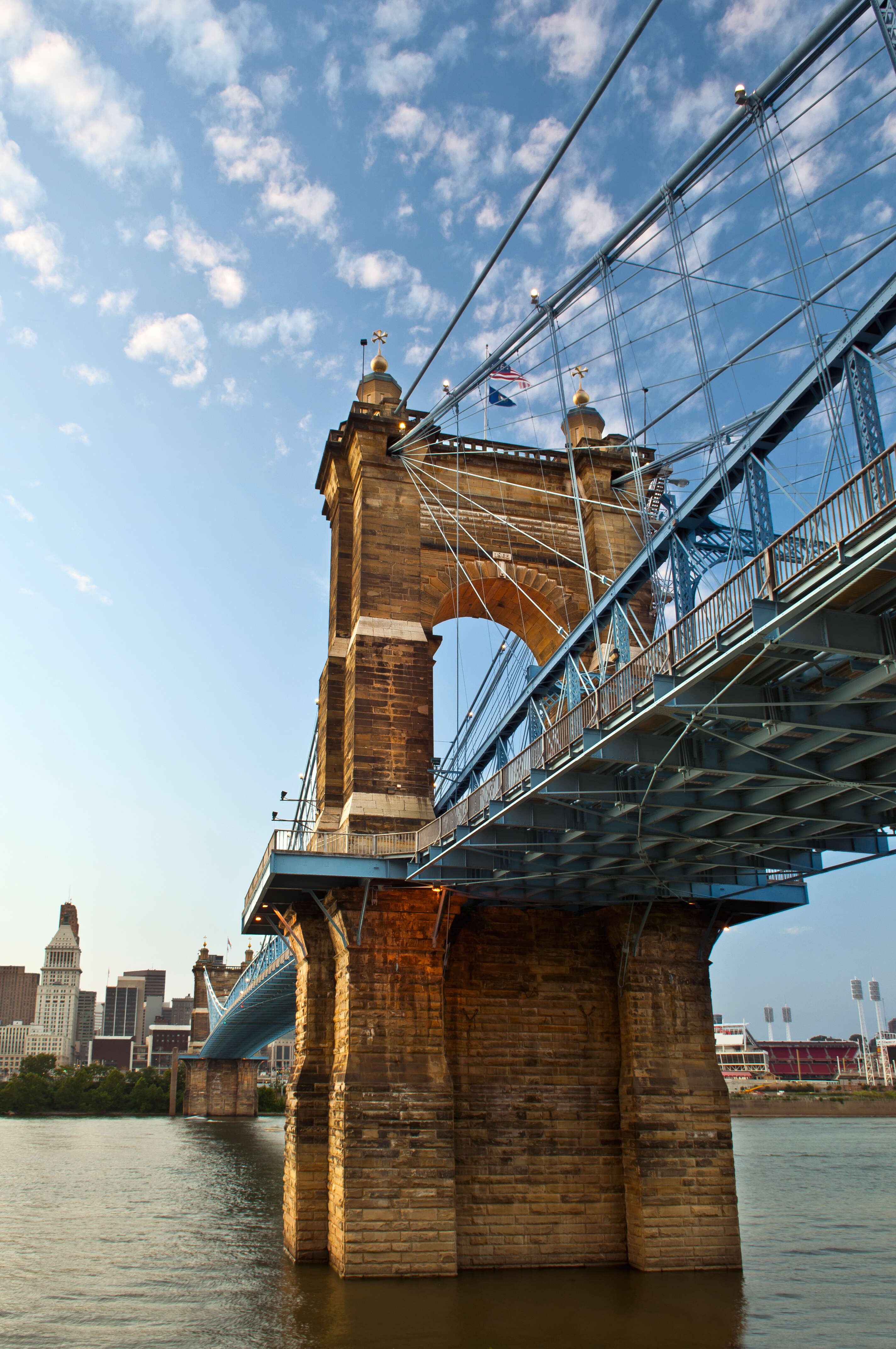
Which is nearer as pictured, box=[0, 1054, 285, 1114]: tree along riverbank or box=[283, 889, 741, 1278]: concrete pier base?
box=[283, 889, 741, 1278]: concrete pier base

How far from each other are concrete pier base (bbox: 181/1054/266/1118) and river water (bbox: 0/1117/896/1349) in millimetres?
60237

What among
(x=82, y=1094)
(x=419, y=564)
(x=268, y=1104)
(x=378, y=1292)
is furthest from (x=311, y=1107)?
(x=268, y=1104)

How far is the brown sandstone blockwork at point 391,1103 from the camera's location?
19.3 metres

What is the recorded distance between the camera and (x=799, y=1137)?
2840 inches

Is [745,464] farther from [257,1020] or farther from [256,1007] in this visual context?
[257,1020]

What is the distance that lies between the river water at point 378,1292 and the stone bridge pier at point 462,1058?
2.93 feet

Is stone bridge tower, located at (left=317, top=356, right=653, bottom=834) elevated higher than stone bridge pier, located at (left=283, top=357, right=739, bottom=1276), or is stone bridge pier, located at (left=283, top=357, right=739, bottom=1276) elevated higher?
stone bridge tower, located at (left=317, top=356, right=653, bottom=834)

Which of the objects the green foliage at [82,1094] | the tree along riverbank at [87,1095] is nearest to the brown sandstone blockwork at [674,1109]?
the tree along riverbank at [87,1095]

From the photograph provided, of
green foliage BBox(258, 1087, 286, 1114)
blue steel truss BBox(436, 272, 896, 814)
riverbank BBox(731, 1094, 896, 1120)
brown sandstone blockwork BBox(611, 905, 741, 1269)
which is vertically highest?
blue steel truss BBox(436, 272, 896, 814)

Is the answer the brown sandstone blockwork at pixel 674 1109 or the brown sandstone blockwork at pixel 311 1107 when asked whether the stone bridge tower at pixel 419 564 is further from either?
the brown sandstone blockwork at pixel 674 1109

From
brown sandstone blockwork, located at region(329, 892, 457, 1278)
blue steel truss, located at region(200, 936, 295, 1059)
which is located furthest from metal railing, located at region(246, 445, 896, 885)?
blue steel truss, located at region(200, 936, 295, 1059)

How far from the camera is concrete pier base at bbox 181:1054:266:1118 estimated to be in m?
93.8

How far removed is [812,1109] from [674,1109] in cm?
9157

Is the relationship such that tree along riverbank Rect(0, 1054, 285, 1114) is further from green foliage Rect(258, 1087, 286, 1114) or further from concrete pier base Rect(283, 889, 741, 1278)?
concrete pier base Rect(283, 889, 741, 1278)
